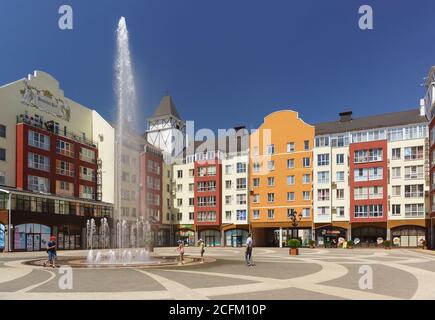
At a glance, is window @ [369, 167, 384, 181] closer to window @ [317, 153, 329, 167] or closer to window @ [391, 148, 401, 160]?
window @ [391, 148, 401, 160]

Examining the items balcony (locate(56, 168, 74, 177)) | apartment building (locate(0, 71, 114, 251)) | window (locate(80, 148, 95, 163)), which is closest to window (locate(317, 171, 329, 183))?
apartment building (locate(0, 71, 114, 251))

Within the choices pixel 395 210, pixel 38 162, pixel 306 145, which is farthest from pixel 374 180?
pixel 38 162

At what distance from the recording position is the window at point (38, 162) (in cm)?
6253

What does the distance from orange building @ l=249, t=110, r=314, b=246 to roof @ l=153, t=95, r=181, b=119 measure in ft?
119

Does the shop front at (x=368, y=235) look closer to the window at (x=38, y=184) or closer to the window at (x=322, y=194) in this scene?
the window at (x=322, y=194)

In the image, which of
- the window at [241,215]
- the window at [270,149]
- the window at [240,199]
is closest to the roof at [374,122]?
the window at [270,149]

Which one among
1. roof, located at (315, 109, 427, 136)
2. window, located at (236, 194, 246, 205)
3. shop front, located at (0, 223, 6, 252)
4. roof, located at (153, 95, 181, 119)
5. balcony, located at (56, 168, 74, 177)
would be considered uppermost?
roof, located at (153, 95, 181, 119)

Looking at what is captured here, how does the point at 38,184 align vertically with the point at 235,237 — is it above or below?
above

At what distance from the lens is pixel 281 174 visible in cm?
7869

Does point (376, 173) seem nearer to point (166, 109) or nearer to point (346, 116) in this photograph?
point (346, 116)

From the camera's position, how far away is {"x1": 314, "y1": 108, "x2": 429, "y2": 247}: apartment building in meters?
68.2

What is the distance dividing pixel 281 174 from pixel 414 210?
22431 millimetres

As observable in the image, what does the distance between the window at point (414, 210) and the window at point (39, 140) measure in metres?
Result: 55.9
